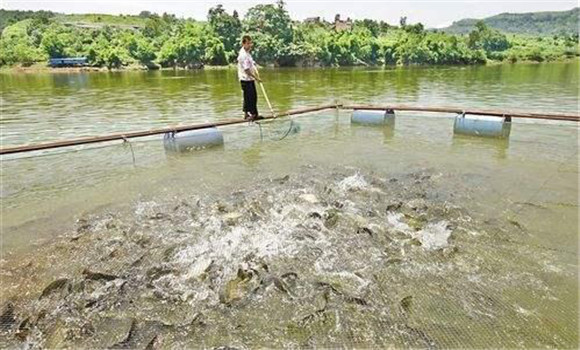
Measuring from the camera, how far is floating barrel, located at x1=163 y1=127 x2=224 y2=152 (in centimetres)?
1089

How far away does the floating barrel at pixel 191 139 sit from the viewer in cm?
1089

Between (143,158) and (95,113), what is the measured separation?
34.9 feet

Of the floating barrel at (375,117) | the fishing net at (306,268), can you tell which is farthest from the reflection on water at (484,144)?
the floating barrel at (375,117)

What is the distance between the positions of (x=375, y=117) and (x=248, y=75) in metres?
5.40

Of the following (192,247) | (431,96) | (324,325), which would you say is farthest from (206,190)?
(431,96)

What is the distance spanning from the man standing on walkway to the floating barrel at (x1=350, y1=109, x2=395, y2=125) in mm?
4475

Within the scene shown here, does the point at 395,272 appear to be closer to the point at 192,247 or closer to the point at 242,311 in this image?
the point at 242,311

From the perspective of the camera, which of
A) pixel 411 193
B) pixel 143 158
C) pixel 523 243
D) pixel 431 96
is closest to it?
pixel 523 243

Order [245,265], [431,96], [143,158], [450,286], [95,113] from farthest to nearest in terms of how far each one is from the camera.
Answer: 1. [431,96]
2. [95,113]
3. [143,158]
4. [245,265]
5. [450,286]

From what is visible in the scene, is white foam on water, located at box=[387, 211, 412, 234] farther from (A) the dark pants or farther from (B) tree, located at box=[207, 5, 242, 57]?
(B) tree, located at box=[207, 5, 242, 57]

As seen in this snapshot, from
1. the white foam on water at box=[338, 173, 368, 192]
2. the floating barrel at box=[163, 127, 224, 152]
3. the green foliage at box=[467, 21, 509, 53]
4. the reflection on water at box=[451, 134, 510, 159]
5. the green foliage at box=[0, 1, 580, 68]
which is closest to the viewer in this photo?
the white foam on water at box=[338, 173, 368, 192]

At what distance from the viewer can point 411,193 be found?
7.67m

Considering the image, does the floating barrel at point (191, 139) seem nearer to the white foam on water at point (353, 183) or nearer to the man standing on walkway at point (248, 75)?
the man standing on walkway at point (248, 75)

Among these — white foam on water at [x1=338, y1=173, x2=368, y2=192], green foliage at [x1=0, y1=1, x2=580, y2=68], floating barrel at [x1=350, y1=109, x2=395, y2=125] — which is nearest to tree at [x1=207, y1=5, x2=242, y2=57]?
green foliage at [x1=0, y1=1, x2=580, y2=68]
